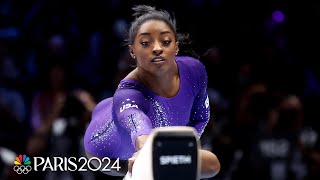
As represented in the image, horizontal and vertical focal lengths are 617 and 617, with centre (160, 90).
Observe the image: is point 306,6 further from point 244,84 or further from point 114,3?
point 114,3

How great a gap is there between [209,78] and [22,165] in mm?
1318

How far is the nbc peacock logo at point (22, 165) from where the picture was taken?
3.23m

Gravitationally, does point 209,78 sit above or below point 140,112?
above

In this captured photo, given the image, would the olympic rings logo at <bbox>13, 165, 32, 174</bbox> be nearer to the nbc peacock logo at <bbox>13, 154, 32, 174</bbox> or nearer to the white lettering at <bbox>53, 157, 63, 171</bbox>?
the nbc peacock logo at <bbox>13, 154, 32, 174</bbox>

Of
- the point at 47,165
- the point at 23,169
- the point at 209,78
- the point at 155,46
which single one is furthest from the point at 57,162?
the point at 155,46

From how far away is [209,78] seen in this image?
12.8 ft

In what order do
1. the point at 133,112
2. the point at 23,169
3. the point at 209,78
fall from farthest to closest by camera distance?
the point at 209,78 → the point at 23,169 → the point at 133,112

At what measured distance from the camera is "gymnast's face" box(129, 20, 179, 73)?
2.21m

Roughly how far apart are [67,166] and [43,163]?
0.13m

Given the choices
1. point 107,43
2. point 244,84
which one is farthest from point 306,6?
point 107,43

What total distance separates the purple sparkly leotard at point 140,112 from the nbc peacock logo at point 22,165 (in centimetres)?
62

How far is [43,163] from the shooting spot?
10.6 feet

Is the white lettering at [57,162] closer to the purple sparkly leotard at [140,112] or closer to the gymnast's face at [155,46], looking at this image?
the purple sparkly leotard at [140,112]

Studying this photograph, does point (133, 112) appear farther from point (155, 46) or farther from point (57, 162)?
point (57, 162)
